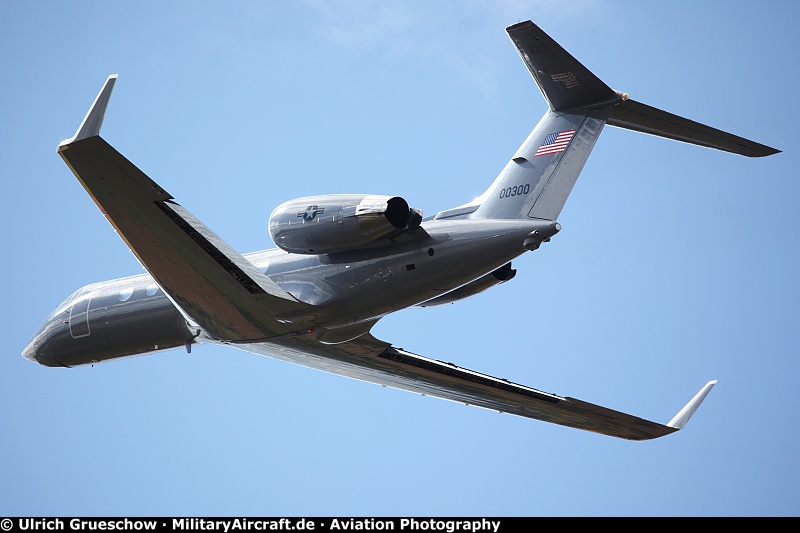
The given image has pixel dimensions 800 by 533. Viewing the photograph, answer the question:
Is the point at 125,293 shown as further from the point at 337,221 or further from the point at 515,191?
the point at 515,191

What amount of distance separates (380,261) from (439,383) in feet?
16.1

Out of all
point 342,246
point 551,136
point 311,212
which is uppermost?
point 551,136

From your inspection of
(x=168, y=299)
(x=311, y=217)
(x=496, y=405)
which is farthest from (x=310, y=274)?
(x=496, y=405)

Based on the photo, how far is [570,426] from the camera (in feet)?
76.9

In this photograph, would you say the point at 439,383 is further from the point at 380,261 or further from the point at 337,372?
the point at 380,261

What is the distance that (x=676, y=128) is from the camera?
19.3 metres

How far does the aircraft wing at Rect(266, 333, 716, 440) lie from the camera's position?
21750 mm

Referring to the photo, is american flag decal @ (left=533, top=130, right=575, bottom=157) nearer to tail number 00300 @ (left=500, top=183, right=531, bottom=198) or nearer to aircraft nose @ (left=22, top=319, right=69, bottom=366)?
tail number 00300 @ (left=500, top=183, right=531, bottom=198)

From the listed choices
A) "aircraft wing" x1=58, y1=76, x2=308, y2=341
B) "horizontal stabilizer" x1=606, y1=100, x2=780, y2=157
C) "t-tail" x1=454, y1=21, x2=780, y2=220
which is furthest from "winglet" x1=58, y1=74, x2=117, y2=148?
"horizontal stabilizer" x1=606, y1=100, x2=780, y2=157

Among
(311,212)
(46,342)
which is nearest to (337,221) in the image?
(311,212)

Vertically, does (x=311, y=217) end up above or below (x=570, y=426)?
above

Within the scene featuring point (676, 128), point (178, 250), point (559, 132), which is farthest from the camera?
point (559, 132)
